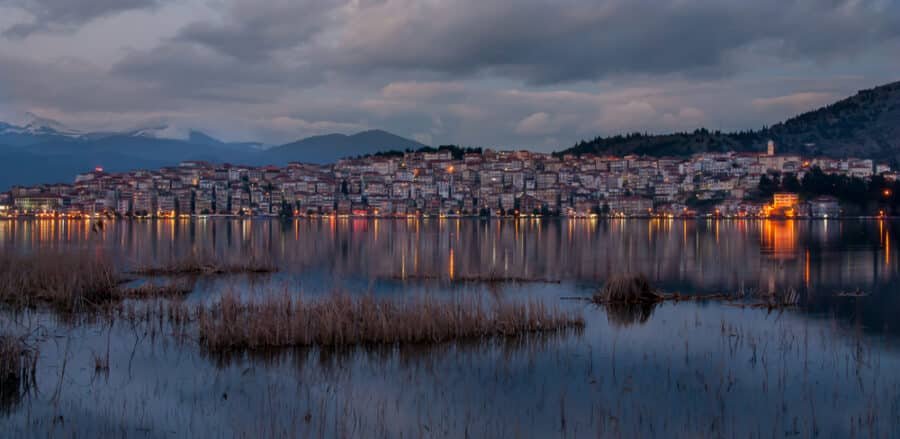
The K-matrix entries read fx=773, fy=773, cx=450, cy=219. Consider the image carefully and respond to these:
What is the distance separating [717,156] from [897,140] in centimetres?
5157

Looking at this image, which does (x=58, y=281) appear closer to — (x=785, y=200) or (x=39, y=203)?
(x=785, y=200)

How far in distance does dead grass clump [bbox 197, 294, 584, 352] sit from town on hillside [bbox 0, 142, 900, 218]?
12455 cm

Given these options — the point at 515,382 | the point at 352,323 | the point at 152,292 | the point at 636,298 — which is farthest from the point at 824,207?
the point at 515,382

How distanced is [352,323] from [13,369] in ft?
15.1

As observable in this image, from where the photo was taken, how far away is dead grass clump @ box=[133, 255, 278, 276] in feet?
77.3

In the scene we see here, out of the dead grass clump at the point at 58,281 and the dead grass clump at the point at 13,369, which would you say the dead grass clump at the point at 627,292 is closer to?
the dead grass clump at the point at 58,281

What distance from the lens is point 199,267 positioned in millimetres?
23844

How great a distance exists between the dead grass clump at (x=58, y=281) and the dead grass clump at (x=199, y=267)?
Answer: 204 inches

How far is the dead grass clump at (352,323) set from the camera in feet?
37.4

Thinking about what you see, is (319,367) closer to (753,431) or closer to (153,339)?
(153,339)

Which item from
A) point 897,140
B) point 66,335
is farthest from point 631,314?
point 897,140

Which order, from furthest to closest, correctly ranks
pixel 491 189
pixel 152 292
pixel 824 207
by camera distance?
pixel 491 189 → pixel 824 207 → pixel 152 292

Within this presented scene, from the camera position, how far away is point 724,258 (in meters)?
34.1


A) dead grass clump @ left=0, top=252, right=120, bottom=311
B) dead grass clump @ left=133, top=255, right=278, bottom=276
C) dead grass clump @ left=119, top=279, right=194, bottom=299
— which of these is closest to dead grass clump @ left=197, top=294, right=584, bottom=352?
dead grass clump @ left=0, top=252, right=120, bottom=311
